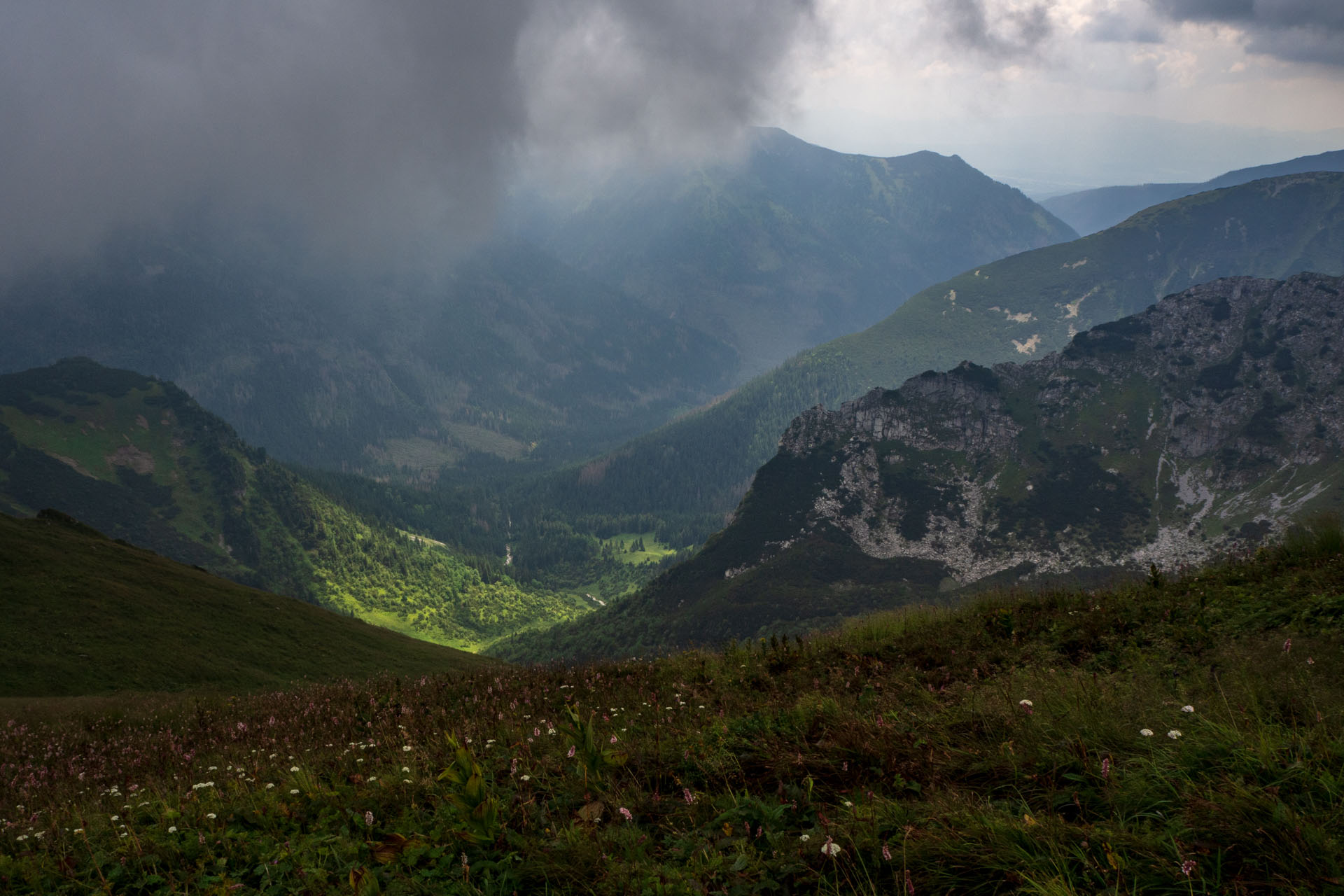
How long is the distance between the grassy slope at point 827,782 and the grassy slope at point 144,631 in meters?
19.8

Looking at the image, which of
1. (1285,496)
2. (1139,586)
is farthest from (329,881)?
(1285,496)

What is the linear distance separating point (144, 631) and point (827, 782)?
54.2 metres

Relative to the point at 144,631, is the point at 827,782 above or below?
above

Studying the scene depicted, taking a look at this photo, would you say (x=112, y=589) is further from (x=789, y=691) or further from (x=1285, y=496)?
(x=1285, y=496)

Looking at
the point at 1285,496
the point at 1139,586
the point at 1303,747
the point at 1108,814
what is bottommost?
the point at 1108,814

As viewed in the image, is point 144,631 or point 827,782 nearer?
point 827,782

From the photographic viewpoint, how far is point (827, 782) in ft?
21.9

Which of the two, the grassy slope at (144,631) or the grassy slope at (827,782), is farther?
the grassy slope at (144,631)

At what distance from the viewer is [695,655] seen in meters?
15.2

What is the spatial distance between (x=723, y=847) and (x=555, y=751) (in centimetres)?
320

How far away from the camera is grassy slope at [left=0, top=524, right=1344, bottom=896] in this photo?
4.57 meters

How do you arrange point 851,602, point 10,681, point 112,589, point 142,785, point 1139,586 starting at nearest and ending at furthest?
point 142,785 → point 1139,586 → point 10,681 → point 112,589 → point 851,602

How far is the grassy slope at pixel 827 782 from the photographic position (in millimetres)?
4574

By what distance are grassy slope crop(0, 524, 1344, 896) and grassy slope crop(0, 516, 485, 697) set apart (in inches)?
781
